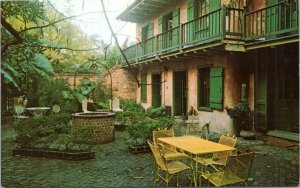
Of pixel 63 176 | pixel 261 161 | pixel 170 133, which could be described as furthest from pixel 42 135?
pixel 261 161

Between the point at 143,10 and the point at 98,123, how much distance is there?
28.6 feet

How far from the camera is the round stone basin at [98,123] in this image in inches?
350

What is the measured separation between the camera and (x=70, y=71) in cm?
1825

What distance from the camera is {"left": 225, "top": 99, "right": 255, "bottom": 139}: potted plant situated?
373 inches

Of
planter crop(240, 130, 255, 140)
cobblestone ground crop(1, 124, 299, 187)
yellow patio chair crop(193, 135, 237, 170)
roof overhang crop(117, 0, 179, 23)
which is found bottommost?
cobblestone ground crop(1, 124, 299, 187)

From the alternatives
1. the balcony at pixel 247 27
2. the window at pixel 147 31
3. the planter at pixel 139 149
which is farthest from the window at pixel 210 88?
the window at pixel 147 31

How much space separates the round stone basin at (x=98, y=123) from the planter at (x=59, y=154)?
1.45 m

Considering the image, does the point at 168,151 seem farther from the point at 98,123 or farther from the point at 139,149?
the point at 98,123

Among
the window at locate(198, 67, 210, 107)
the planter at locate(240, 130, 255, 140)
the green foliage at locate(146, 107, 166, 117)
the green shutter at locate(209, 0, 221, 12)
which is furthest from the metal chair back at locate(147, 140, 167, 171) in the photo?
the green foliage at locate(146, 107, 166, 117)

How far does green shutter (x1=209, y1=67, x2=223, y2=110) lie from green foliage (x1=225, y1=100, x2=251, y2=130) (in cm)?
83

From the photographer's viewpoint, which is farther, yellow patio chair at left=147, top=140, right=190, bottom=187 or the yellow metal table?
yellow patio chair at left=147, top=140, right=190, bottom=187

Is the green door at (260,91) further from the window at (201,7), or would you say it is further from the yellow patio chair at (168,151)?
the yellow patio chair at (168,151)

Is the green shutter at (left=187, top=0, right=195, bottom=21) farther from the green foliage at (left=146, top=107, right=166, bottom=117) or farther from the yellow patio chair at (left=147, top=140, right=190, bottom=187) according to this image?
the yellow patio chair at (left=147, top=140, right=190, bottom=187)

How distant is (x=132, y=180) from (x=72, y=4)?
3.71 metres
